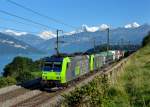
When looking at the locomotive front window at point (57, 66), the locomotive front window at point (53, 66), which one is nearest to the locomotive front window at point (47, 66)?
the locomotive front window at point (53, 66)

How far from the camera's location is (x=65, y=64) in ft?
119

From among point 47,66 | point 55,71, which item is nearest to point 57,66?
point 55,71

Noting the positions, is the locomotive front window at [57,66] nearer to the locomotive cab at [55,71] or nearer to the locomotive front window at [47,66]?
the locomotive cab at [55,71]

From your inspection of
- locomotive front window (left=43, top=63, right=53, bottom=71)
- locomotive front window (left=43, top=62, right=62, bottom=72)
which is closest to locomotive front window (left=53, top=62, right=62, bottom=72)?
locomotive front window (left=43, top=62, right=62, bottom=72)

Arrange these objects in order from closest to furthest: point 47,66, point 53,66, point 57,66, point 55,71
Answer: point 55,71 → point 57,66 → point 53,66 → point 47,66

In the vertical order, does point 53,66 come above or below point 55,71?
above

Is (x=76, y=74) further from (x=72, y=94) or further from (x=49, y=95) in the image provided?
(x=72, y=94)

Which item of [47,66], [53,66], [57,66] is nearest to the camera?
[57,66]

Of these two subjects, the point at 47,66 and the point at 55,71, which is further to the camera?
the point at 47,66

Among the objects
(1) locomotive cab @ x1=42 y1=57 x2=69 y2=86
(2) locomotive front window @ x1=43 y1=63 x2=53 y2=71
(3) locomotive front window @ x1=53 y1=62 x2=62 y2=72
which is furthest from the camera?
(2) locomotive front window @ x1=43 y1=63 x2=53 y2=71

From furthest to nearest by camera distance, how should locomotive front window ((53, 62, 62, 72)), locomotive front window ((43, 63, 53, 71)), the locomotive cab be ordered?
locomotive front window ((43, 63, 53, 71))
locomotive front window ((53, 62, 62, 72))
the locomotive cab

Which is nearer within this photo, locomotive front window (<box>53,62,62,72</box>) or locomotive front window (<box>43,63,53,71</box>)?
locomotive front window (<box>53,62,62,72</box>)

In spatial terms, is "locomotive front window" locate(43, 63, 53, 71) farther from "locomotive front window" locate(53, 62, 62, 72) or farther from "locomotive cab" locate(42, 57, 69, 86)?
"locomotive front window" locate(53, 62, 62, 72)

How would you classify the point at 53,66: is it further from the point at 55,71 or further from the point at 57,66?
the point at 55,71
